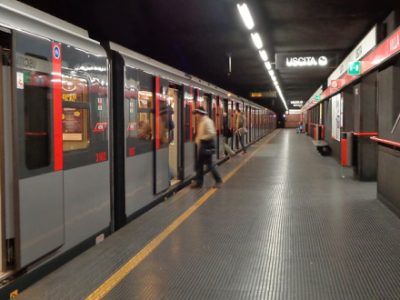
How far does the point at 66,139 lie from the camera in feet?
14.7

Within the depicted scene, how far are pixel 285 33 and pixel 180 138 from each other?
3.91 m

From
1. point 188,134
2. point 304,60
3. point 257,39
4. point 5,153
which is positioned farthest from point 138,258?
point 304,60

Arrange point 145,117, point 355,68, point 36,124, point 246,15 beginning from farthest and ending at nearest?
point 355,68 < point 246,15 < point 145,117 < point 36,124

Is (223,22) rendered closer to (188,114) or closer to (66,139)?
(188,114)

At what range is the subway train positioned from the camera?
3660 millimetres

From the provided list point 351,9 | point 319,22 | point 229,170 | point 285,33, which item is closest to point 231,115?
point 229,170

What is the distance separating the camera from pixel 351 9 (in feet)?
29.8

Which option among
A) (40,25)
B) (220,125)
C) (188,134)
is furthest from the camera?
(220,125)

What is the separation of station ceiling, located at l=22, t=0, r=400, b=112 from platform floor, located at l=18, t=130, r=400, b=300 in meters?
2.90

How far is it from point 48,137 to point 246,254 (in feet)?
7.20

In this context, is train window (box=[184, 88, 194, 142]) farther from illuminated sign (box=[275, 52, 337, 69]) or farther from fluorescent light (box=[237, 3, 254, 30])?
illuminated sign (box=[275, 52, 337, 69])

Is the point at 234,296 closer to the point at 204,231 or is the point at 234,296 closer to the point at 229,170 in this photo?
the point at 204,231

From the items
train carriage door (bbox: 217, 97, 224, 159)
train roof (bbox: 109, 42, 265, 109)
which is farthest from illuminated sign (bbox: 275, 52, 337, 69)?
train roof (bbox: 109, 42, 265, 109)

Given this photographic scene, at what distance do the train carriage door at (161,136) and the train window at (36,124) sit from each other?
3.28 meters
